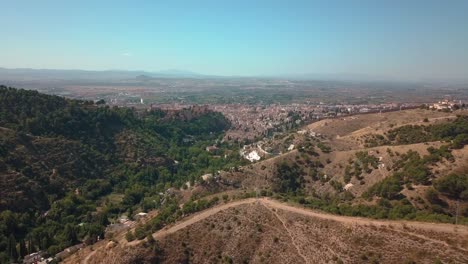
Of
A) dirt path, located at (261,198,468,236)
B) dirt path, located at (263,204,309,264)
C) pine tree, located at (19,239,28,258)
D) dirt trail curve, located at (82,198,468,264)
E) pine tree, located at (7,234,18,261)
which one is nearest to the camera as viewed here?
dirt path, located at (261,198,468,236)

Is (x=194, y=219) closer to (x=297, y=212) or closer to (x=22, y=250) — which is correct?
(x=297, y=212)

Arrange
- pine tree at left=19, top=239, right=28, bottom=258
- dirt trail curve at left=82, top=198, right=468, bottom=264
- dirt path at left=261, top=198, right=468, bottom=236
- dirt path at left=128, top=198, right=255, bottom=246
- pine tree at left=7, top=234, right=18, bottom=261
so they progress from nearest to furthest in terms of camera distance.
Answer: dirt path at left=261, top=198, right=468, bottom=236 → dirt trail curve at left=82, top=198, right=468, bottom=264 → dirt path at left=128, top=198, right=255, bottom=246 → pine tree at left=7, top=234, right=18, bottom=261 → pine tree at left=19, top=239, right=28, bottom=258

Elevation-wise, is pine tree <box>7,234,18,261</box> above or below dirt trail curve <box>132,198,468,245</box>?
below

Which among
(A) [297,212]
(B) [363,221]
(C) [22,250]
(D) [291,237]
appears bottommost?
(C) [22,250]

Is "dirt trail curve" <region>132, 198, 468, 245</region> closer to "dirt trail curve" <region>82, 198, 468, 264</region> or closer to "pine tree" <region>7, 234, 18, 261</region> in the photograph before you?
"dirt trail curve" <region>82, 198, 468, 264</region>

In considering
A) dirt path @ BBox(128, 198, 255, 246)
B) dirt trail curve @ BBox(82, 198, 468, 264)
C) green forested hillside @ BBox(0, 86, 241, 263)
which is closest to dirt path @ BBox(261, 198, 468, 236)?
dirt trail curve @ BBox(82, 198, 468, 264)

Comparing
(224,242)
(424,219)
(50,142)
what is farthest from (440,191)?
(50,142)

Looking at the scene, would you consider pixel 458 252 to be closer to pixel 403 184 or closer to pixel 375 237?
pixel 375 237

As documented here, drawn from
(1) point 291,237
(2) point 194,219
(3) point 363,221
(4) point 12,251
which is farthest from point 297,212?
(4) point 12,251
